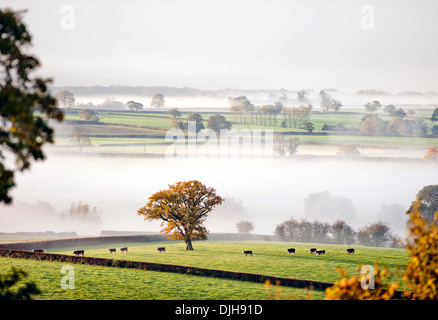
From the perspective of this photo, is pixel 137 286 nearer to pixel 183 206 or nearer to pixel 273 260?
pixel 273 260

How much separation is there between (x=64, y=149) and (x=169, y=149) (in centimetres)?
3290

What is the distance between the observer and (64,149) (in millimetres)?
170000

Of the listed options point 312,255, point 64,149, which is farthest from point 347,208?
point 312,255

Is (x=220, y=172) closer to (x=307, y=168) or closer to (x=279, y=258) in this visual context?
(x=307, y=168)

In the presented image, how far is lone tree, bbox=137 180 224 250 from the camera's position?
2611 inches

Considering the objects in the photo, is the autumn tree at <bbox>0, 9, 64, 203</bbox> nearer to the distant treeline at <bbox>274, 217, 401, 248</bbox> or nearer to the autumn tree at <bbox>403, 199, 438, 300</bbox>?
the autumn tree at <bbox>403, 199, 438, 300</bbox>

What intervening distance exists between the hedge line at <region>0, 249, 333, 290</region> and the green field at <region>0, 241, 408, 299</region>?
100cm

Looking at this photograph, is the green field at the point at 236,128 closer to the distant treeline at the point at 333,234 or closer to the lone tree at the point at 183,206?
the distant treeline at the point at 333,234

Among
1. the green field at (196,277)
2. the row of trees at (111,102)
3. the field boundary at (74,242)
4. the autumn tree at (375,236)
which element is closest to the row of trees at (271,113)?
the row of trees at (111,102)

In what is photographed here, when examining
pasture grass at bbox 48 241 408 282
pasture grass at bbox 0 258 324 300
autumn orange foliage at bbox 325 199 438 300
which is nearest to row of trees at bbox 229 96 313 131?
pasture grass at bbox 48 241 408 282

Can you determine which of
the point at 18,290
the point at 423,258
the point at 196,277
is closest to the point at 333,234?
the point at 196,277
